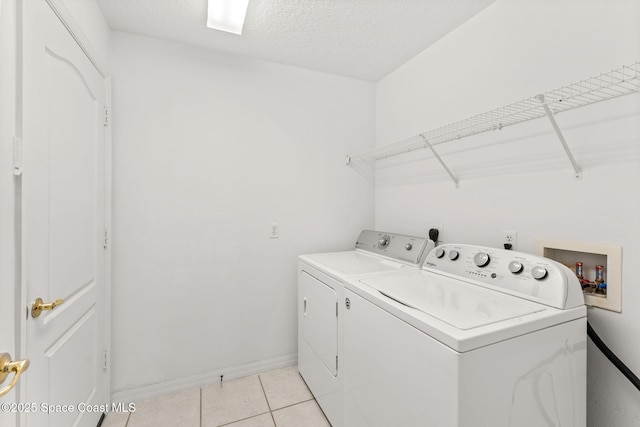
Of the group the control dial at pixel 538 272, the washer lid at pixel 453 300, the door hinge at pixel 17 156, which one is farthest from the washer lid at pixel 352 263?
the door hinge at pixel 17 156

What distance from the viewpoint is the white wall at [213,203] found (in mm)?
1875

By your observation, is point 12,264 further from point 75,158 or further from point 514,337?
point 514,337

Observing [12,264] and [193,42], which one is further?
[193,42]

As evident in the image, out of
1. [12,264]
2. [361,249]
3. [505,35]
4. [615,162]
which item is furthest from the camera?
[361,249]

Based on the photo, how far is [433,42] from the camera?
1.97 metres

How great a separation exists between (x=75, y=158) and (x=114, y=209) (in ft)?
1.86

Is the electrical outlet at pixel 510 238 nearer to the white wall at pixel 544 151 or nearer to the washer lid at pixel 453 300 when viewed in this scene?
the white wall at pixel 544 151

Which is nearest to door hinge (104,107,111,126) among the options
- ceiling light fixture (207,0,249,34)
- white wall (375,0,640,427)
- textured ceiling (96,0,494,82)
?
textured ceiling (96,0,494,82)

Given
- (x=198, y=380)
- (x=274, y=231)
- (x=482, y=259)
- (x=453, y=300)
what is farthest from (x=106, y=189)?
(x=482, y=259)

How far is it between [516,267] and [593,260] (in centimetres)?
32

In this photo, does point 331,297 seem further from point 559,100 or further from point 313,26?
point 313,26

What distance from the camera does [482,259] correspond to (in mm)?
1390

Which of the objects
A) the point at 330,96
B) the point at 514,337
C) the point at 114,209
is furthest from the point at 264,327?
the point at 330,96

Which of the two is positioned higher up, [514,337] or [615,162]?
[615,162]
